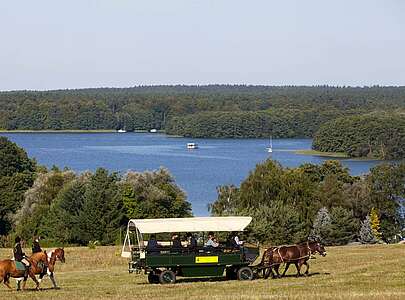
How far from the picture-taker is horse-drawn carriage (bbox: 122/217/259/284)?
26.3m

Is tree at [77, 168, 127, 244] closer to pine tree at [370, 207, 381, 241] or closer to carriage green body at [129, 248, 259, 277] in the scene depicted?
pine tree at [370, 207, 381, 241]

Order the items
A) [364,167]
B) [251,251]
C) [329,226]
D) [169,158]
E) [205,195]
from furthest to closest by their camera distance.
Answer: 1. [169,158]
2. [364,167]
3. [205,195]
4. [329,226]
5. [251,251]

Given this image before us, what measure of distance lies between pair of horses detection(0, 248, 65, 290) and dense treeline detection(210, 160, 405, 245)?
30.3 metres

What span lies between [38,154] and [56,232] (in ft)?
418

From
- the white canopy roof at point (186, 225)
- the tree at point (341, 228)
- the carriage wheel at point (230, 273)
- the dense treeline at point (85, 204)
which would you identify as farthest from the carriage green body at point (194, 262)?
the tree at point (341, 228)

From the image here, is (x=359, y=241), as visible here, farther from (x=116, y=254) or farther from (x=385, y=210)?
(x=116, y=254)

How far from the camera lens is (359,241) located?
6406 cm

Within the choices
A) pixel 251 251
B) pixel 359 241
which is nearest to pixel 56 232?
pixel 359 241

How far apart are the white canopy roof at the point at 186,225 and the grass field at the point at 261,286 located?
4.79ft

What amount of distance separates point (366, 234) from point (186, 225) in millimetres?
39801

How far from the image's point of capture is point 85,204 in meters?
64.6

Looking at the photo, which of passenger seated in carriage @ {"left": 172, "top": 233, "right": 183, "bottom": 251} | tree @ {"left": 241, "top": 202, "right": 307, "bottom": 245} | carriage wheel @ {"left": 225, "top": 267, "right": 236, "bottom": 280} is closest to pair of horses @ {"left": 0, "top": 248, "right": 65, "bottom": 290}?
passenger seated in carriage @ {"left": 172, "top": 233, "right": 183, "bottom": 251}

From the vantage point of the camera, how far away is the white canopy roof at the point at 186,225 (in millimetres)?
26188

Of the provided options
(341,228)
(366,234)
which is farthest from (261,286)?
(366,234)
